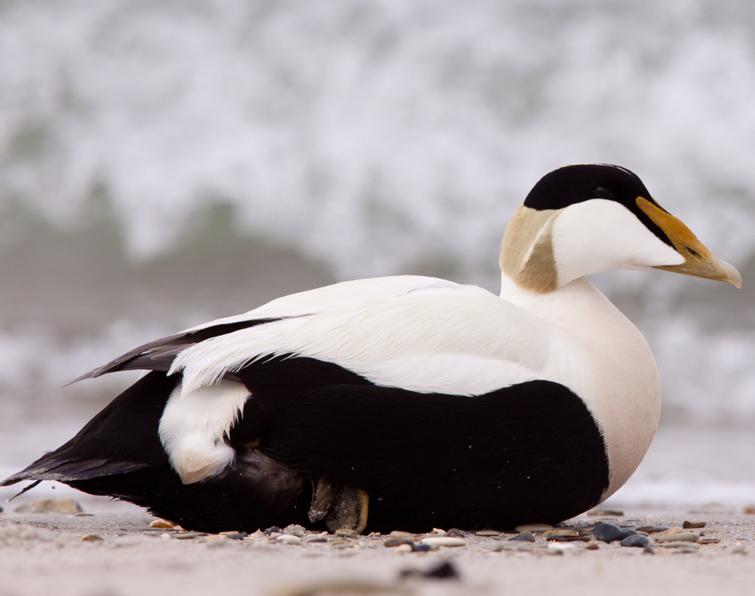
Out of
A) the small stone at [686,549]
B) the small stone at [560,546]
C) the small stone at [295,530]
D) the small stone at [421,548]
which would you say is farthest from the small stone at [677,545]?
the small stone at [295,530]

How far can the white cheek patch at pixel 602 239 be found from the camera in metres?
3.43

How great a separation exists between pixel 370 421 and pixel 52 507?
1.71m

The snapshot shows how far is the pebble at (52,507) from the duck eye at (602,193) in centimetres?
196

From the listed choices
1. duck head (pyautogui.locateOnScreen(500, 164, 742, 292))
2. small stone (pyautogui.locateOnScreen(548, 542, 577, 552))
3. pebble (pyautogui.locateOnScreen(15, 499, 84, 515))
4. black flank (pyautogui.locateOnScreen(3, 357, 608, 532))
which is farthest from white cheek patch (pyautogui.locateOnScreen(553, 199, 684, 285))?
pebble (pyautogui.locateOnScreen(15, 499, 84, 515))

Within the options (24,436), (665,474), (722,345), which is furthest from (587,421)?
(722,345)

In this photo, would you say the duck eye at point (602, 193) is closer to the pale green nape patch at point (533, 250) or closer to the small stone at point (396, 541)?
the pale green nape patch at point (533, 250)

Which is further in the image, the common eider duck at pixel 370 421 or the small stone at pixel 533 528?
the small stone at pixel 533 528

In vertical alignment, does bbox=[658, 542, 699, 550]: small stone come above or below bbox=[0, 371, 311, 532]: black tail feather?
below

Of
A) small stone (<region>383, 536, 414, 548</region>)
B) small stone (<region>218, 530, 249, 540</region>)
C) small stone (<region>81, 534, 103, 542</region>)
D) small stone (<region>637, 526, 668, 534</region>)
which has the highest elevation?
small stone (<region>81, 534, 103, 542</region>)

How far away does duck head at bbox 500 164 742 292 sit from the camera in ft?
11.3

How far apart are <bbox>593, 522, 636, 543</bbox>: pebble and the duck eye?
2.71 feet

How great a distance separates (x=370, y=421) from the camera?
3012 mm

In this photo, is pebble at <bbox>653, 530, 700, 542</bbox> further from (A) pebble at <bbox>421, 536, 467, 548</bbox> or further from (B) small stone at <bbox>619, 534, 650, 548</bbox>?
(A) pebble at <bbox>421, 536, 467, 548</bbox>

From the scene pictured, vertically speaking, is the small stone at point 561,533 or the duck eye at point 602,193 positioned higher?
the duck eye at point 602,193
